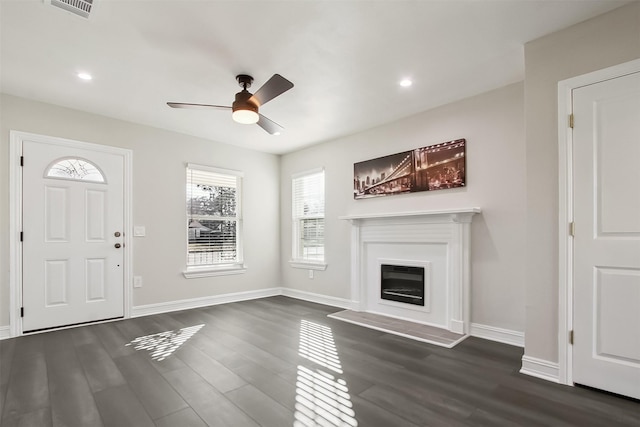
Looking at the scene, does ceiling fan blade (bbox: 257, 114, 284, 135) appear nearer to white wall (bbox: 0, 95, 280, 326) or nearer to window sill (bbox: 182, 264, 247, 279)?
white wall (bbox: 0, 95, 280, 326)

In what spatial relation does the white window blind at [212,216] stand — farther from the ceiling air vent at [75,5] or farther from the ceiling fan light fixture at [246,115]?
the ceiling air vent at [75,5]

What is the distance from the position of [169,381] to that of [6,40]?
2889 mm

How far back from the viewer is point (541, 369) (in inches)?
93.3

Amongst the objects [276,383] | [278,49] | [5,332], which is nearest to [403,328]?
[276,383]

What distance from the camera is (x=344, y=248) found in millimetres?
4812

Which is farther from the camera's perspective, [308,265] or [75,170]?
[308,265]

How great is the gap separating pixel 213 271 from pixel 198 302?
50 cm

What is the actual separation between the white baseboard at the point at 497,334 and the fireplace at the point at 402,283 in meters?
0.64

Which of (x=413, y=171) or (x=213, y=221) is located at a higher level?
(x=413, y=171)

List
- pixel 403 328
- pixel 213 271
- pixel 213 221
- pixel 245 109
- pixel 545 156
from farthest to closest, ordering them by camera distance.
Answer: pixel 213 221 → pixel 213 271 → pixel 403 328 → pixel 245 109 → pixel 545 156

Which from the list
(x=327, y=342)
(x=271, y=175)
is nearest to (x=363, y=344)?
(x=327, y=342)

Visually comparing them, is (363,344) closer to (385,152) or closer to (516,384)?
(516,384)

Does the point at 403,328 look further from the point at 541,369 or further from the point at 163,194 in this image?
the point at 163,194

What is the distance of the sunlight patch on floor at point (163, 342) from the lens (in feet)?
9.61
